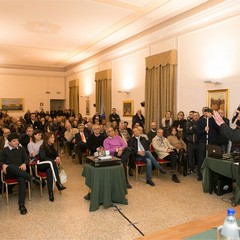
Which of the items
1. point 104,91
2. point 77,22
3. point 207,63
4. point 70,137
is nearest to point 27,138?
point 70,137

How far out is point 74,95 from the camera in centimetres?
1630

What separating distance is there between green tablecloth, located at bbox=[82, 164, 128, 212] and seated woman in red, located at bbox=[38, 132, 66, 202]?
2.54 ft

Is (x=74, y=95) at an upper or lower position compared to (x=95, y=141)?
upper

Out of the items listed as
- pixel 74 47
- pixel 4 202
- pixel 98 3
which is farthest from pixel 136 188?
pixel 74 47

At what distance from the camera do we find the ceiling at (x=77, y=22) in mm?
6852

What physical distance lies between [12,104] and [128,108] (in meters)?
9.05

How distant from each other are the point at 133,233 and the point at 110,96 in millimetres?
8999

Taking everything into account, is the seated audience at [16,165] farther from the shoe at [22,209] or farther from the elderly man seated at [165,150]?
the elderly man seated at [165,150]

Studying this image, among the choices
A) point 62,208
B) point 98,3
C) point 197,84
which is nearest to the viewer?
point 62,208

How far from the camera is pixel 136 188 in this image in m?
5.59

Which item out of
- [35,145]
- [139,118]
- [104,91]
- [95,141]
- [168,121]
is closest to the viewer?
[35,145]

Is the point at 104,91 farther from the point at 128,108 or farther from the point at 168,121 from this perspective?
the point at 168,121

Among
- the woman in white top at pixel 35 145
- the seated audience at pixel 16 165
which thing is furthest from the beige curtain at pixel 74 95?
the seated audience at pixel 16 165

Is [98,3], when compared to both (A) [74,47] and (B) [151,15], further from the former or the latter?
(A) [74,47]
